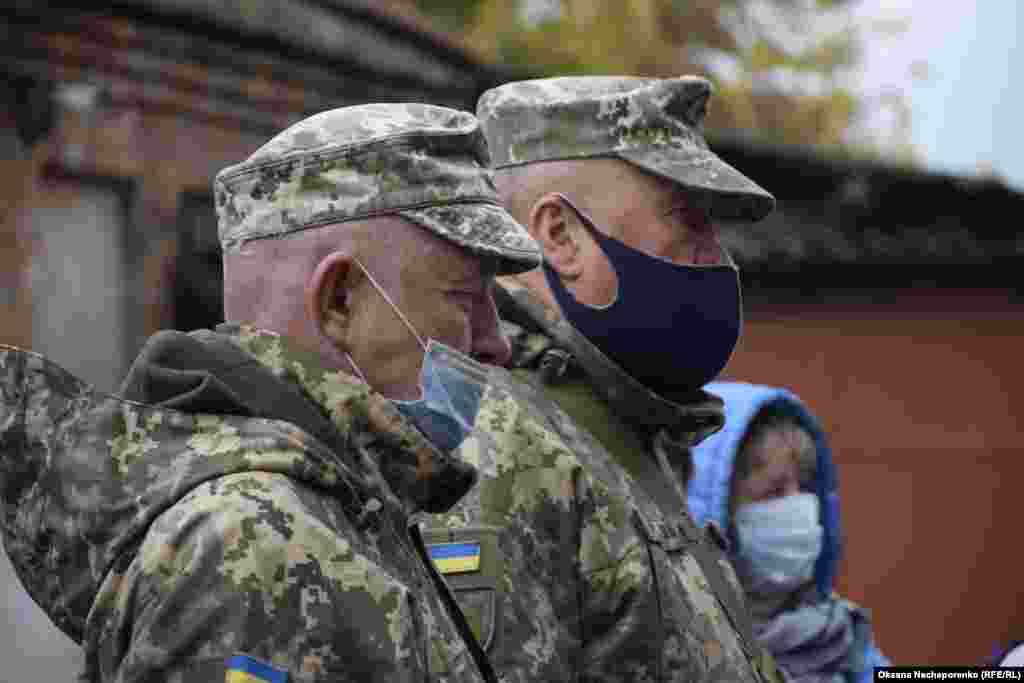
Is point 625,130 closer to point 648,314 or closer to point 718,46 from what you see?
point 648,314

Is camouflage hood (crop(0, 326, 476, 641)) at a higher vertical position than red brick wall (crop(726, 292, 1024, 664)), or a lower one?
higher

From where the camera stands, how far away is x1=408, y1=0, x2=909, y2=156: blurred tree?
55.7ft

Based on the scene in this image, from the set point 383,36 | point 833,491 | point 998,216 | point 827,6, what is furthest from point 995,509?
point 827,6

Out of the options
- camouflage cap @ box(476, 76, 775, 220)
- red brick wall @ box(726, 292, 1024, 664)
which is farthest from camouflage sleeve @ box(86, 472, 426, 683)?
red brick wall @ box(726, 292, 1024, 664)

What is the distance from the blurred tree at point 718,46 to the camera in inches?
669

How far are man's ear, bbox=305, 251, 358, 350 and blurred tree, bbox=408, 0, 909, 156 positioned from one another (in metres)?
13.7

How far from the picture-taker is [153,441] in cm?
177

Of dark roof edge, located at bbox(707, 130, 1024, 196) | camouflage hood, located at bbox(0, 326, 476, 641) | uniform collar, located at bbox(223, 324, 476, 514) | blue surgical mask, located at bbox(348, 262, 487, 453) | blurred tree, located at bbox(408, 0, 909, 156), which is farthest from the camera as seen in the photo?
blurred tree, located at bbox(408, 0, 909, 156)

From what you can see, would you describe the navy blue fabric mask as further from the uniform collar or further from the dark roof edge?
the dark roof edge

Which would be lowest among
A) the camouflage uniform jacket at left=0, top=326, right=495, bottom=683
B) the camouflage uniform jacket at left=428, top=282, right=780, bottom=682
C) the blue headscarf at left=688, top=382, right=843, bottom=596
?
the blue headscarf at left=688, top=382, right=843, bottom=596

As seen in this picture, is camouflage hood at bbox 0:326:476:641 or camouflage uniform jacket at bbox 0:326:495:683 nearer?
camouflage uniform jacket at bbox 0:326:495:683

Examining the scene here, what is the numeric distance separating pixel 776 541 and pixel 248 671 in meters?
2.58

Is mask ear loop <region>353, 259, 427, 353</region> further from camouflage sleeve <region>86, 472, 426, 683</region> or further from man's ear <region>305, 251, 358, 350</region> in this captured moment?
camouflage sleeve <region>86, 472, 426, 683</region>

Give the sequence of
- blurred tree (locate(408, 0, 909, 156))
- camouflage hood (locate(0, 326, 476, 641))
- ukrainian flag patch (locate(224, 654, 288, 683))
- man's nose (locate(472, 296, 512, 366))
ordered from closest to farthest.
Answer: ukrainian flag patch (locate(224, 654, 288, 683)) < camouflage hood (locate(0, 326, 476, 641)) < man's nose (locate(472, 296, 512, 366)) < blurred tree (locate(408, 0, 909, 156))
